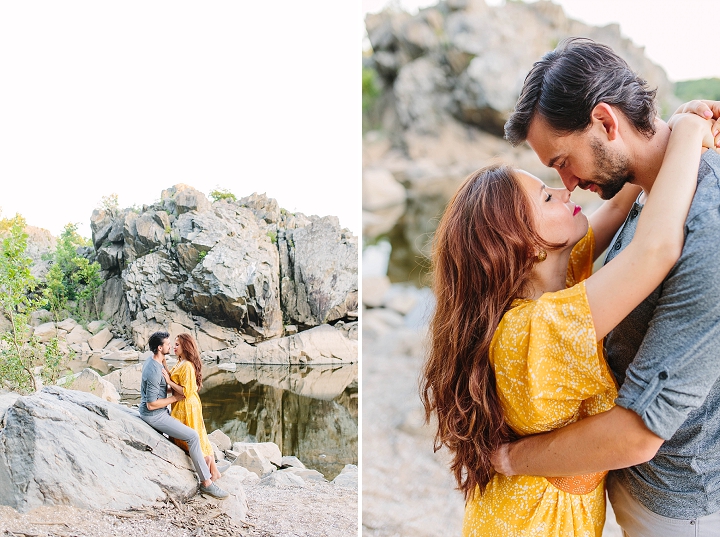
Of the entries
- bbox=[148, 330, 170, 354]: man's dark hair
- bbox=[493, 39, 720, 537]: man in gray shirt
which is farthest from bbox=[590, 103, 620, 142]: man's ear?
bbox=[148, 330, 170, 354]: man's dark hair

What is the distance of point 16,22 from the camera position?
2.74 m

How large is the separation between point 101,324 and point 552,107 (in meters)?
2.30

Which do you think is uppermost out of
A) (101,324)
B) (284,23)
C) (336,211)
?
(284,23)

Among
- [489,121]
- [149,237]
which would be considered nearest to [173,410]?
[149,237]

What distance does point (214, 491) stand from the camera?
9.12 ft

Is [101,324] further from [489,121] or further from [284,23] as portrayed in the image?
[489,121]

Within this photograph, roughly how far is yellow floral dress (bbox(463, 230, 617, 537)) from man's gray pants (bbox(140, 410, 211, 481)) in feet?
5.37

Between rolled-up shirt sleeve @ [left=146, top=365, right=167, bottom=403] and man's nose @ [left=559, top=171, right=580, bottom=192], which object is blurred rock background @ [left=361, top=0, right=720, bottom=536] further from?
man's nose @ [left=559, top=171, right=580, bottom=192]

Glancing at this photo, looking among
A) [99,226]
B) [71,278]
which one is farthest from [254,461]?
[99,226]

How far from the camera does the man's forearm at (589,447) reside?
118 centimetres

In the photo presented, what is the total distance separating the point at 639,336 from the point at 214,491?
213cm

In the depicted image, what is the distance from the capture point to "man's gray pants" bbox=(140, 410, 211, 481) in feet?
8.85

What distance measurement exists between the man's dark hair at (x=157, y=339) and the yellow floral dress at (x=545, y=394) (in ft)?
5.87

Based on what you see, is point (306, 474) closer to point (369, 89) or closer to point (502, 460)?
point (502, 460)
